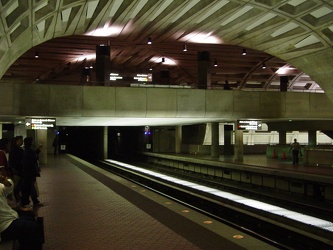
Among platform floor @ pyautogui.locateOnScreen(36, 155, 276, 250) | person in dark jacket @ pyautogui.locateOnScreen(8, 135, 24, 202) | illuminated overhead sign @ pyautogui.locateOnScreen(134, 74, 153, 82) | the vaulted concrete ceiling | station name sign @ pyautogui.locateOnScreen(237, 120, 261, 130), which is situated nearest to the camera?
platform floor @ pyautogui.locateOnScreen(36, 155, 276, 250)

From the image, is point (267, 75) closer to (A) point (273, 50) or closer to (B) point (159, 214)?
(A) point (273, 50)

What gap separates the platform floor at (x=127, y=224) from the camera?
6969mm

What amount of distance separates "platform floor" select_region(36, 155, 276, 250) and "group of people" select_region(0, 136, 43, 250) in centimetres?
79

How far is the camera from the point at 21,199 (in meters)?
9.83

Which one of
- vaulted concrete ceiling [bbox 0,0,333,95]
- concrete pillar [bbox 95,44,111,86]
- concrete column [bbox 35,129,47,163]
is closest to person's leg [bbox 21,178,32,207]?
vaulted concrete ceiling [bbox 0,0,333,95]

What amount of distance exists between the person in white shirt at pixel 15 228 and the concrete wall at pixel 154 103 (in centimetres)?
1630

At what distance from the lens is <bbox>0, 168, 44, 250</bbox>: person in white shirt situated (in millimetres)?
5039

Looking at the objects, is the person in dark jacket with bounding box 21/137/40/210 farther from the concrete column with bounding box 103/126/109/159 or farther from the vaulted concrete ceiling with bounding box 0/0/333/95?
the concrete column with bounding box 103/126/109/159

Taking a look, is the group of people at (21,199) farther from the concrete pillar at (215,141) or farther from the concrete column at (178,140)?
the concrete column at (178,140)

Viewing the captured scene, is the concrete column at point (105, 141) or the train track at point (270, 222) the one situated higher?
the concrete column at point (105, 141)

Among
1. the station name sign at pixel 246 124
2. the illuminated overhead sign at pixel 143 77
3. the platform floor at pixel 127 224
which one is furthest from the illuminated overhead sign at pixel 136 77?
the platform floor at pixel 127 224

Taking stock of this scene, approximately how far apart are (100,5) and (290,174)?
11196 millimetres

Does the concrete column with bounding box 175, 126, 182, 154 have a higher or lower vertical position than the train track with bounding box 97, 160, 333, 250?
higher

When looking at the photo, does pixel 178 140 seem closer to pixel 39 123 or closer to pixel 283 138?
pixel 283 138
